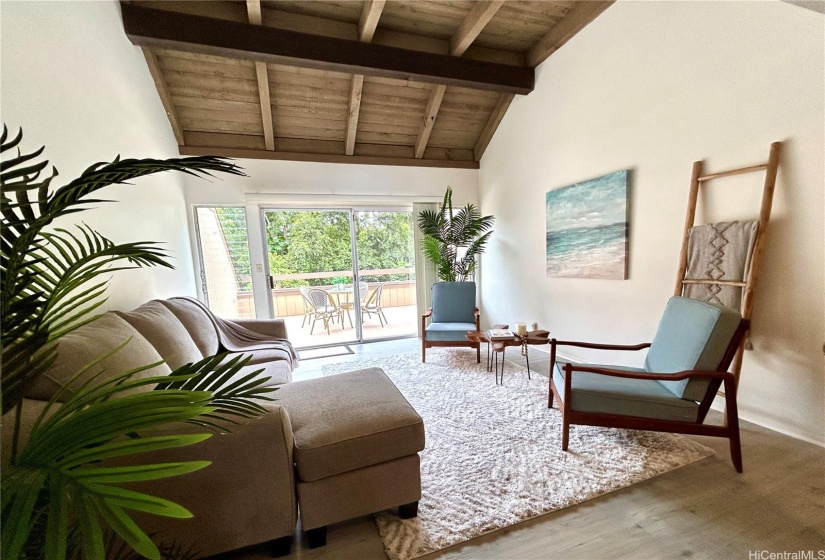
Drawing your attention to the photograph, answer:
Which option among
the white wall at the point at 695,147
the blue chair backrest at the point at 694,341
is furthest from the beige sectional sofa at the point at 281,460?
the white wall at the point at 695,147

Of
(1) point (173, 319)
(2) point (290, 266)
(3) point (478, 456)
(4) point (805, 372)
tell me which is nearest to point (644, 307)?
(4) point (805, 372)

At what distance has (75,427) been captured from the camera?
54 centimetres

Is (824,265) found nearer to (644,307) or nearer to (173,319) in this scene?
(644,307)

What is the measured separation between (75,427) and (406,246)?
171 inches

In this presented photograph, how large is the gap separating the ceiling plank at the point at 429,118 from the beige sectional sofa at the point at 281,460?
349 centimetres

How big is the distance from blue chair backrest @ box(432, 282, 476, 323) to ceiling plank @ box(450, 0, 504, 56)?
2.51m

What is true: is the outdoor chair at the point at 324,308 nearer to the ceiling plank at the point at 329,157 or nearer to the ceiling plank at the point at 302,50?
the ceiling plank at the point at 329,157

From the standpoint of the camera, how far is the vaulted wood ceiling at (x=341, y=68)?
8.91ft

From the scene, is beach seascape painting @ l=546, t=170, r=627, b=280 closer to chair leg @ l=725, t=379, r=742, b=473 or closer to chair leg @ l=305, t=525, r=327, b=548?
chair leg @ l=725, t=379, r=742, b=473

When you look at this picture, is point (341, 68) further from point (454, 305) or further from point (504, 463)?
point (504, 463)

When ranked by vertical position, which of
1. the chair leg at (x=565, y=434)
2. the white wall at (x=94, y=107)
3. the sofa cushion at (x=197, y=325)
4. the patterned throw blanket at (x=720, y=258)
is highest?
the white wall at (x=94, y=107)

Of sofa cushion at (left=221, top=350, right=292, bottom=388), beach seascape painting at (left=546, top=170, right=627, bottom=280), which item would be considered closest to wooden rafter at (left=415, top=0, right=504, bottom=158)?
beach seascape painting at (left=546, top=170, right=627, bottom=280)

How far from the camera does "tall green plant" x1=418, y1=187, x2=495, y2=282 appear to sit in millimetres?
4312

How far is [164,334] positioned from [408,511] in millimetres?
1655
